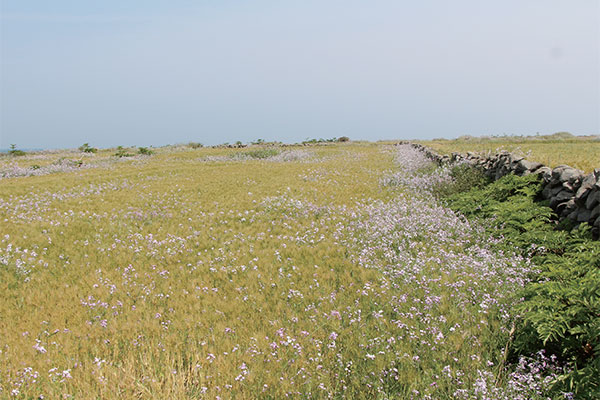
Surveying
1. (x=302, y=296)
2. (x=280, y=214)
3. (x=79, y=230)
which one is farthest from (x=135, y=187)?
(x=302, y=296)

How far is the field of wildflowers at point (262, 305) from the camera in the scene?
4516 millimetres

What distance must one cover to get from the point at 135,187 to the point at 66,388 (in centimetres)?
1699

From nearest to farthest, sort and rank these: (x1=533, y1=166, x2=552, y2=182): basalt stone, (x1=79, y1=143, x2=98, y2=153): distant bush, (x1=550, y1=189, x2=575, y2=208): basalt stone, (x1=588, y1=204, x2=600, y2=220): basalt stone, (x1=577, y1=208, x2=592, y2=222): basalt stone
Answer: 1. (x1=588, y1=204, x2=600, y2=220): basalt stone
2. (x1=577, y1=208, x2=592, y2=222): basalt stone
3. (x1=550, y1=189, x2=575, y2=208): basalt stone
4. (x1=533, y1=166, x2=552, y2=182): basalt stone
5. (x1=79, y1=143, x2=98, y2=153): distant bush

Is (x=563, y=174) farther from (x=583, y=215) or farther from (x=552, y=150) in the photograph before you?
(x=552, y=150)

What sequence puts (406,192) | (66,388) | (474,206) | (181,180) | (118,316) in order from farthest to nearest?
(181,180), (406,192), (474,206), (118,316), (66,388)

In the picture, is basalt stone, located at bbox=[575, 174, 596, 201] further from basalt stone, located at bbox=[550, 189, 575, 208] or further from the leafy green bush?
the leafy green bush

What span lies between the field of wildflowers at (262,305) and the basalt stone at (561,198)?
1.94 m

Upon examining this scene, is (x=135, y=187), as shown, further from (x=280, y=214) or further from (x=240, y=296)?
(x=240, y=296)

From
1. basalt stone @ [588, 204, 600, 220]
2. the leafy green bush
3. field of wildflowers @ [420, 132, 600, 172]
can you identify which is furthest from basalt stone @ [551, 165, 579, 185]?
field of wildflowers @ [420, 132, 600, 172]

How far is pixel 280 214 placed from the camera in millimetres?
13281

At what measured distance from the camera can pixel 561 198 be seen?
870 centimetres

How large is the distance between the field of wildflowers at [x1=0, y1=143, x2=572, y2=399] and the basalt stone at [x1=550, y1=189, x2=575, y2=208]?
1938 mm

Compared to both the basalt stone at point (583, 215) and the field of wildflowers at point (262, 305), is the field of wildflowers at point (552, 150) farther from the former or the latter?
the field of wildflowers at point (262, 305)

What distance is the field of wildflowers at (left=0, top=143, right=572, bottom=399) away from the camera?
4.52m
